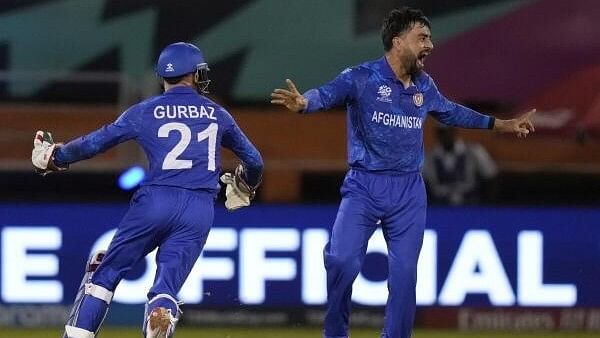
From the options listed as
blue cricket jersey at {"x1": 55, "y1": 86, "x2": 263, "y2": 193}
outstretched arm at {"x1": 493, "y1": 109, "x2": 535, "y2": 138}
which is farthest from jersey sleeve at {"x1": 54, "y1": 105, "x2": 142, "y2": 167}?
outstretched arm at {"x1": 493, "y1": 109, "x2": 535, "y2": 138}

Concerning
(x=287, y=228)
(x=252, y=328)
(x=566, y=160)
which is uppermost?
(x=566, y=160)

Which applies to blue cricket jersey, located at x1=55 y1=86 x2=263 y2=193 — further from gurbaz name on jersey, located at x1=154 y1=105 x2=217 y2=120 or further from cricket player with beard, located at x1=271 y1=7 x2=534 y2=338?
cricket player with beard, located at x1=271 y1=7 x2=534 y2=338

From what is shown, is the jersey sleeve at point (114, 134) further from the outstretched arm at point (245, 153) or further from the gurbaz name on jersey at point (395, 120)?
the gurbaz name on jersey at point (395, 120)

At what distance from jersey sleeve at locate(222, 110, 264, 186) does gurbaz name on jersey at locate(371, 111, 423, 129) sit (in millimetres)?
687

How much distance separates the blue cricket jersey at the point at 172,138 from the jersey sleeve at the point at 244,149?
0.29ft

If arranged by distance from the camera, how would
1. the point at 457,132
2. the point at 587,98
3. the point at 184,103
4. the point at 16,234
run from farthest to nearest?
the point at 587,98 < the point at 457,132 < the point at 16,234 < the point at 184,103

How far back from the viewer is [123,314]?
37.4 feet

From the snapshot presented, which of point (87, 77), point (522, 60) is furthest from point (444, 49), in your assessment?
point (87, 77)

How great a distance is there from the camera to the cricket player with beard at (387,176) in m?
8.39

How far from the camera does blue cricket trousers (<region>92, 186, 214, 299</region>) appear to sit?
310 inches

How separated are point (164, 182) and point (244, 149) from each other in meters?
0.54

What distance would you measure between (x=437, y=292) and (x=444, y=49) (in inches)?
162

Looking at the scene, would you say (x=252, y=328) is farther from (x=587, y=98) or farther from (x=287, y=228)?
(x=587, y=98)

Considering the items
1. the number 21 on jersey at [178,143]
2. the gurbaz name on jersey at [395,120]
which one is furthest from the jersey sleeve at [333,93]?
the number 21 on jersey at [178,143]
